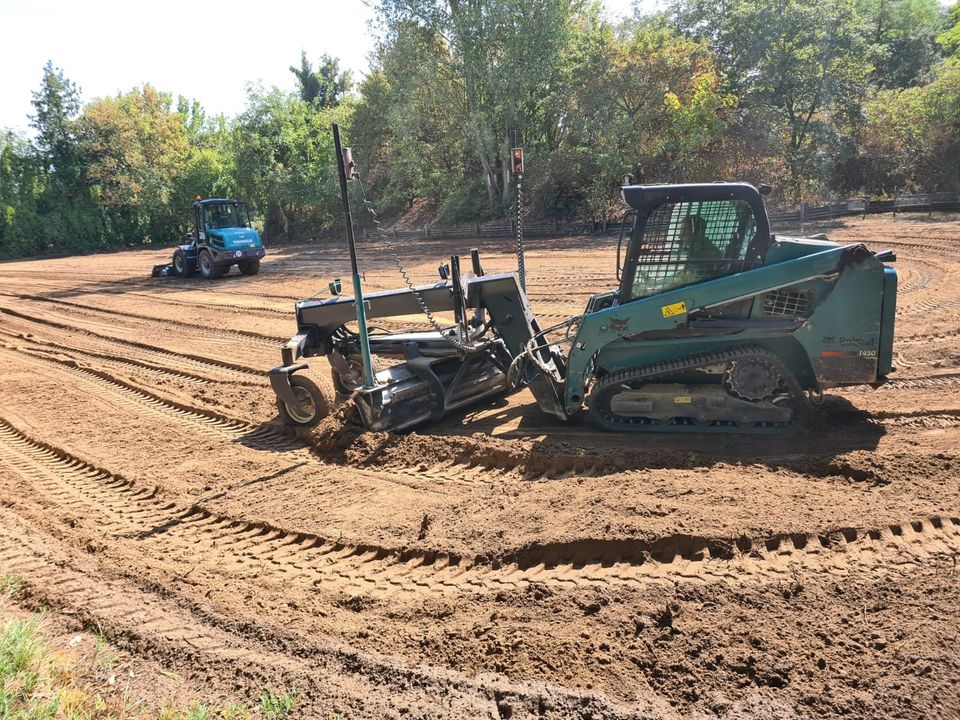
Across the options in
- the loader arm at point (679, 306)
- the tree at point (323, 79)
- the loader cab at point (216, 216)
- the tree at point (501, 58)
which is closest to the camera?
the loader arm at point (679, 306)

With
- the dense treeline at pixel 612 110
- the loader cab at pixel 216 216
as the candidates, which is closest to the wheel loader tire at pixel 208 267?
the loader cab at pixel 216 216

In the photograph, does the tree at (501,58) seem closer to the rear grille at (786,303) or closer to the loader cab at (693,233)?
the loader cab at (693,233)

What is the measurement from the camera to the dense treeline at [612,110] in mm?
21719

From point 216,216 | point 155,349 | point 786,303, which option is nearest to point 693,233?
point 786,303

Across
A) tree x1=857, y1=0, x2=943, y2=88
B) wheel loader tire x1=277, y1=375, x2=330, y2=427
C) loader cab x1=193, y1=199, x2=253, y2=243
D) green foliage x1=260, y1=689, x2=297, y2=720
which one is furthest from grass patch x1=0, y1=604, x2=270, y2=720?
tree x1=857, y1=0, x2=943, y2=88

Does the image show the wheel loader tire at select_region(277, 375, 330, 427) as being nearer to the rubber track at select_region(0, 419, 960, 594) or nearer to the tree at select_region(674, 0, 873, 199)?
the rubber track at select_region(0, 419, 960, 594)

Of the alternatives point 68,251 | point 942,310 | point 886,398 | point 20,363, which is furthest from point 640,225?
point 68,251

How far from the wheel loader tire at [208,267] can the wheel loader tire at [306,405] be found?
605 inches

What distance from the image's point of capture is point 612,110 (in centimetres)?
2352

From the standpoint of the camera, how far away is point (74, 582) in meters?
4.72

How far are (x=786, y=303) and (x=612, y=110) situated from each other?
63.6 feet

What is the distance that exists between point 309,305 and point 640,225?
3.58 m

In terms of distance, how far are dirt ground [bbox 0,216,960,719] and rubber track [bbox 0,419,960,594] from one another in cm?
2

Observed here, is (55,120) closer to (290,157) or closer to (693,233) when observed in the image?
(290,157)
